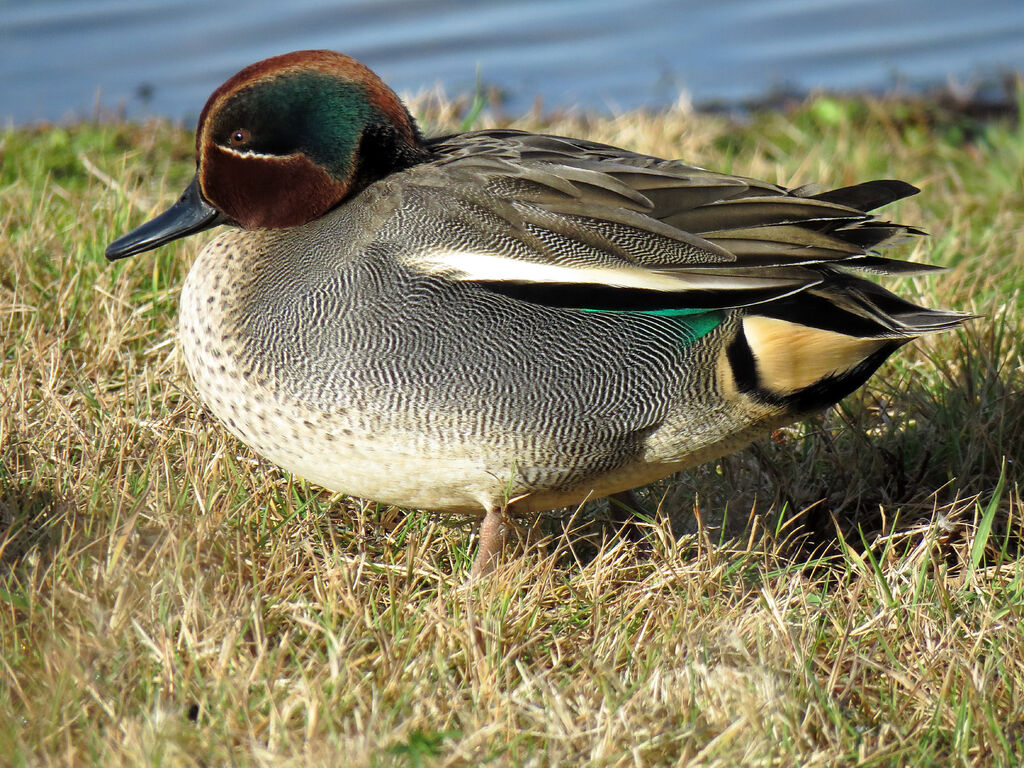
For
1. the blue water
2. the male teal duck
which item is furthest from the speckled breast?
the blue water

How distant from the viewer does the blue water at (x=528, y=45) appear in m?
6.87

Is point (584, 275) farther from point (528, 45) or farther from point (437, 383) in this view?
point (528, 45)

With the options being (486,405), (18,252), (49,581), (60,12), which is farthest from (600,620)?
(60,12)

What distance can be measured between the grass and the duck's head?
602mm

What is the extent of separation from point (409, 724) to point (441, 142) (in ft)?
4.62

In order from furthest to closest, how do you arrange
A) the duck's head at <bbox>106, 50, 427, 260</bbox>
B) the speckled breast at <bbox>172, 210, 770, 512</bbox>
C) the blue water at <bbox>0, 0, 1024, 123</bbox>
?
the blue water at <bbox>0, 0, 1024, 123</bbox>
the duck's head at <bbox>106, 50, 427, 260</bbox>
the speckled breast at <bbox>172, 210, 770, 512</bbox>

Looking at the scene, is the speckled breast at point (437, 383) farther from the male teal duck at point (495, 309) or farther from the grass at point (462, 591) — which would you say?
the grass at point (462, 591)

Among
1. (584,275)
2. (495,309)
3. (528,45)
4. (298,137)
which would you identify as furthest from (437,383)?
(528,45)

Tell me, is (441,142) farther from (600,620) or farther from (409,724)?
(409,724)

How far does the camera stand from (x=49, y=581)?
239 cm

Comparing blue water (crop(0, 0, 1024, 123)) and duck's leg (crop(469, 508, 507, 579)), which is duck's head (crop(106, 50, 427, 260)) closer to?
duck's leg (crop(469, 508, 507, 579))

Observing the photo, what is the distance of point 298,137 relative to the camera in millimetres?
2631

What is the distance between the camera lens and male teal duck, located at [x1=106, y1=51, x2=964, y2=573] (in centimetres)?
248

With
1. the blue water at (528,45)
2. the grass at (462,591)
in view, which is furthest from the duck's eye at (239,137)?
the blue water at (528,45)
